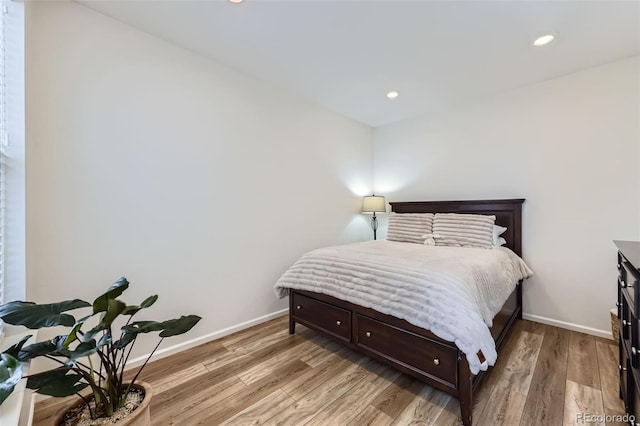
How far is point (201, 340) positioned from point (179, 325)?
55.7 inches

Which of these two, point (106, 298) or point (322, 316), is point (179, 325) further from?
point (322, 316)

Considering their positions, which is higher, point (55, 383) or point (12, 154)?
point (12, 154)

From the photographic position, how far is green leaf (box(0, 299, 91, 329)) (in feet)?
3.10

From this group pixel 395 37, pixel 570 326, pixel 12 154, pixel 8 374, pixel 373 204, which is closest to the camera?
pixel 8 374

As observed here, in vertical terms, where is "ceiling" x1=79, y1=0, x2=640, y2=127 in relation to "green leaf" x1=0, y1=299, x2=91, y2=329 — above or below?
above

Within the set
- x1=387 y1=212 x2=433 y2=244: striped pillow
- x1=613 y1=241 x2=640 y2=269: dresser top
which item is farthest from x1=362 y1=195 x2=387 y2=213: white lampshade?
x1=613 y1=241 x2=640 y2=269: dresser top

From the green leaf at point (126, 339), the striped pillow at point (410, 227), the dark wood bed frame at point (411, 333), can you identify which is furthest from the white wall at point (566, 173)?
the green leaf at point (126, 339)

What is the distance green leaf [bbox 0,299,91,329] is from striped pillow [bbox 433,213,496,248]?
3.01 metres

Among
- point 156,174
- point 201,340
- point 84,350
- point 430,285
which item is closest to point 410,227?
point 430,285

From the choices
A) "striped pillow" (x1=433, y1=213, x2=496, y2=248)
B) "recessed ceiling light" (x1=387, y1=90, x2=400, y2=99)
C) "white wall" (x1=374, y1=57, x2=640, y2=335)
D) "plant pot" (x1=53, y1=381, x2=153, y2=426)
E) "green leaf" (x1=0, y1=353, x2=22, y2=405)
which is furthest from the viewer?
"recessed ceiling light" (x1=387, y1=90, x2=400, y2=99)

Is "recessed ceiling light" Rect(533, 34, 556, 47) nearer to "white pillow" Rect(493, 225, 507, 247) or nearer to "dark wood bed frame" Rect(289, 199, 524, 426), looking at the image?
"dark wood bed frame" Rect(289, 199, 524, 426)

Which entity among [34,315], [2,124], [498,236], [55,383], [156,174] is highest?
[2,124]

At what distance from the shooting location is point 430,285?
1.67 m

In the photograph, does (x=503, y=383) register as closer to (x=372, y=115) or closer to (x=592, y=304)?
(x=592, y=304)
